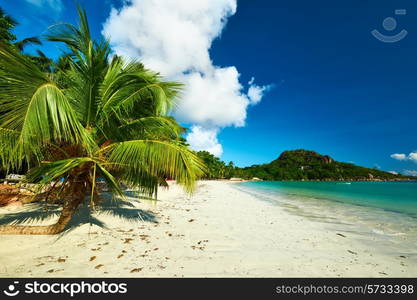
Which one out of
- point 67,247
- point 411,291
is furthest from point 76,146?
point 411,291

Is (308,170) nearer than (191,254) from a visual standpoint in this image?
No

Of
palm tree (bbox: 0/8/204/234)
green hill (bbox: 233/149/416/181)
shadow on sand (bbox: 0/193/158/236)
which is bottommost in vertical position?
shadow on sand (bbox: 0/193/158/236)

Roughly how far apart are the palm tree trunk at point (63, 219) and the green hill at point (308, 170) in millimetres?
110463

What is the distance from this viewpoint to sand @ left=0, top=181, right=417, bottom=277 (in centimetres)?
299

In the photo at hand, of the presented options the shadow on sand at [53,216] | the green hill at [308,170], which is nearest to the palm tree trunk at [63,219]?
the shadow on sand at [53,216]

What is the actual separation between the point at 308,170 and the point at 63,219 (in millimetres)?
163344

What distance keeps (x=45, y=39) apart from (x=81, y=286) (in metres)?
4.61

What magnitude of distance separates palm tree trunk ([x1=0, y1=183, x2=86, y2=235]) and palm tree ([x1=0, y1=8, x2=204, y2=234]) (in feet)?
0.06

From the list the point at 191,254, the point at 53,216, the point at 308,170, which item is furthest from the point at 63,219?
the point at 308,170

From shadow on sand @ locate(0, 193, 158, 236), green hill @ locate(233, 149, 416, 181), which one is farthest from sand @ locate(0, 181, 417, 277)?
green hill @ locate(233, 149, 416, 181)

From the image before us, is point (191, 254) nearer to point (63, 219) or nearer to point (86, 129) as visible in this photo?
point (63, 219)

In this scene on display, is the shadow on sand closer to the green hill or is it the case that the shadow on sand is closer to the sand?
the sand

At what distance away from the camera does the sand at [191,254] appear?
118 inches

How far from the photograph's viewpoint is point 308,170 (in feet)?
481
